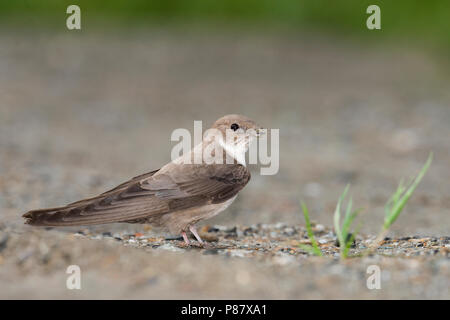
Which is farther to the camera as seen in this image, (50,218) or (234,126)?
(234,126)

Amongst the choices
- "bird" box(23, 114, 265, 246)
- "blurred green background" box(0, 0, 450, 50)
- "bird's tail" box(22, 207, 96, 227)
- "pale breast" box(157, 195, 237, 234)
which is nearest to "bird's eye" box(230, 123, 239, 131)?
"bird" box(23, 114, 265, 246)

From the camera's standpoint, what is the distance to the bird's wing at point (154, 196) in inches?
186

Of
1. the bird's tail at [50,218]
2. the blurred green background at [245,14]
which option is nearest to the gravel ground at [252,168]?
the bird's tail at [50,218]

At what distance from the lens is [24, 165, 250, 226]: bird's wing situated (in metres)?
4.73

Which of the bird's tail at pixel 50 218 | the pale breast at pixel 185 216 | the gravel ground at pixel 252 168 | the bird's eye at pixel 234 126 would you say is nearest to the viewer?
the gravel ground at pixel 252 168

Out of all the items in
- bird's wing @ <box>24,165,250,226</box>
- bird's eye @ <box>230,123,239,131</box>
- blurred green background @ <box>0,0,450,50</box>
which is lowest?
bird's wing @ <box>24,165,250,226</box>

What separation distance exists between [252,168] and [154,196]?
Result: 15.2 feet

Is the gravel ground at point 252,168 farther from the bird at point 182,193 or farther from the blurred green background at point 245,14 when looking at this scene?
the blurred green background at point 245,14

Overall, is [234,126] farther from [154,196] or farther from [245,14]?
[245,14]

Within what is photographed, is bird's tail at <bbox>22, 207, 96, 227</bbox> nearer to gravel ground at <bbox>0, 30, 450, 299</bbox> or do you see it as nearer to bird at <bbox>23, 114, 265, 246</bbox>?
bird at <bbox>23, 114, 265, 246</bbox>

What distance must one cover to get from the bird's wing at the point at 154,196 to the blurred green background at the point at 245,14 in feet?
44.6

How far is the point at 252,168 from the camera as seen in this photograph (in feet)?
31.4

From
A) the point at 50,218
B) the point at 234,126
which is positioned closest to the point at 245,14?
the point at 234,126

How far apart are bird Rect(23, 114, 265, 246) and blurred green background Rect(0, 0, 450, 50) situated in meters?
13.3
